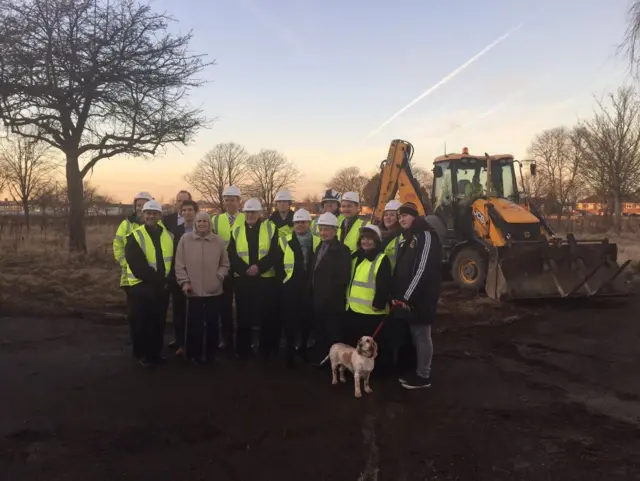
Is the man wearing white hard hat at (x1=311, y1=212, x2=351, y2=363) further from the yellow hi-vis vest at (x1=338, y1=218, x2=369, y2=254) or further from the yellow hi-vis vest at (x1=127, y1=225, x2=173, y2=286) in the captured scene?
the yellow hi-vis vest at (x1=127, y1=225, x2=173, y2=286)

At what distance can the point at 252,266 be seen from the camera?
616cm

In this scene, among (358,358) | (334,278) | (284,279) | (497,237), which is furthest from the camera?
(497,237)

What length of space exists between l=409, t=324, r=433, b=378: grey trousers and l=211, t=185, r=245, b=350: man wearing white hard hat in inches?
92.6

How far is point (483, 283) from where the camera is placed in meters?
10.6

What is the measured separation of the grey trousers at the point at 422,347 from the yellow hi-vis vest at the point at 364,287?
41 cm

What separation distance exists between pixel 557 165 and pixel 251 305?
54735 millimetres

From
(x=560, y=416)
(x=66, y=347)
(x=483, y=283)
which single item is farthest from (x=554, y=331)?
(x=66, y=347)

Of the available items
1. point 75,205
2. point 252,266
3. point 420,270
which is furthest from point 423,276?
point 75,205

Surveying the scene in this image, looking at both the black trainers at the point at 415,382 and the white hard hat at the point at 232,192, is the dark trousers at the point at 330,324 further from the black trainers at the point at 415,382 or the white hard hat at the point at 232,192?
the white hard hat at the point at 232,192

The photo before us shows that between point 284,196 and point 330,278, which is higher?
point 284,196

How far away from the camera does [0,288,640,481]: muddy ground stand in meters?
3.73

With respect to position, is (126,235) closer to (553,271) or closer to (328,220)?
(328,220)

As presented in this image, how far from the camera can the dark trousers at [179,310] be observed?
21.5ft

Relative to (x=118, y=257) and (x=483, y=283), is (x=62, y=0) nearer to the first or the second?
(x=118, y=257)
